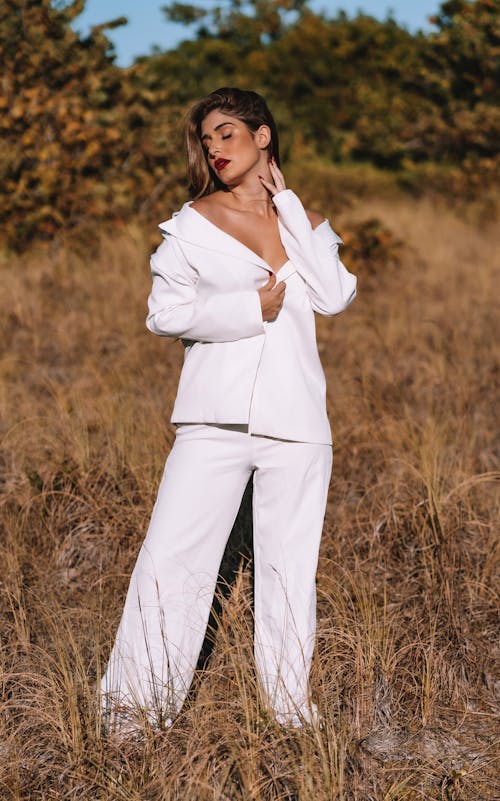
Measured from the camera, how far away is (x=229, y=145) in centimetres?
257

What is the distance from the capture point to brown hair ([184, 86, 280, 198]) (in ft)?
8.54

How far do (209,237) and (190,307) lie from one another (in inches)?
7.8

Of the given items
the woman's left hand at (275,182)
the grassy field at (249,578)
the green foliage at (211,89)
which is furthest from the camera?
the green foliage at (211,89)

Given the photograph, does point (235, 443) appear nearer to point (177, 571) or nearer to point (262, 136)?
point (177, 571)

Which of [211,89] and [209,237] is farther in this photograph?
[211,89]

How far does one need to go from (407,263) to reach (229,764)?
24.5ft

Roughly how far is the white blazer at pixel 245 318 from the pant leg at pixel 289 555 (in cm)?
8

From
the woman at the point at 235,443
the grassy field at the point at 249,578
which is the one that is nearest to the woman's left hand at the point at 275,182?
the woman at the point at 235,443

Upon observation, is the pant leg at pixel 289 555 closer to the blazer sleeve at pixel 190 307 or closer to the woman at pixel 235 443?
the woman at pixel 235 443

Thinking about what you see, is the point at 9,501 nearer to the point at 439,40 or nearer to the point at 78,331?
the point at 78,331

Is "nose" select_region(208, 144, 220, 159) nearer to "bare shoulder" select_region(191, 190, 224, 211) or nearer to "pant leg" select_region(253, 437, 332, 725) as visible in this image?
"bare shoulder" select_region(191, 190, 224, 211)

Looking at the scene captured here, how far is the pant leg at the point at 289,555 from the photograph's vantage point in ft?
8.15

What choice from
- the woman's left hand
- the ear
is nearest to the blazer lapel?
the woman's left hand

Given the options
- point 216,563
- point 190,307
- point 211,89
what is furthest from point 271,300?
point 211,89
